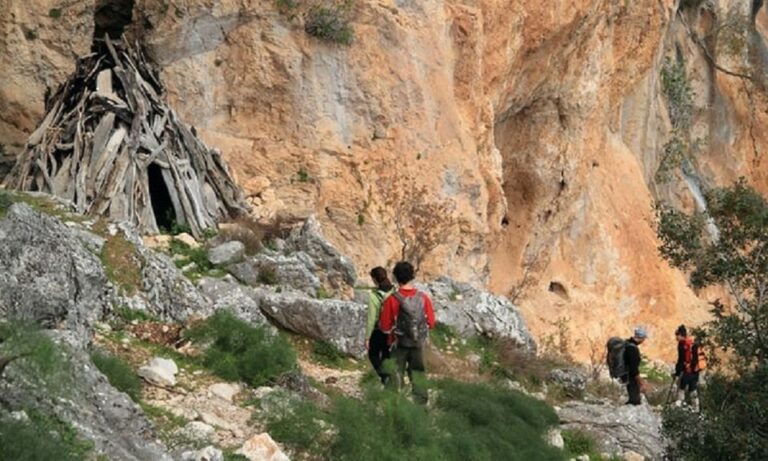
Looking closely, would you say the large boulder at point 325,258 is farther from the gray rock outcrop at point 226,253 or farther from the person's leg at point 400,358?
the person's leg at point 400,358

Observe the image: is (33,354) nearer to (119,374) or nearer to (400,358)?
(119,374)

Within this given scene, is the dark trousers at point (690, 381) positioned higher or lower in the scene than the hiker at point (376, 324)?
higher

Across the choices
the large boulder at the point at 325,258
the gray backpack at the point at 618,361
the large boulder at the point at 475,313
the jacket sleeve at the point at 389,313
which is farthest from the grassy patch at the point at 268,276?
the gray backpack at the point at 618,361

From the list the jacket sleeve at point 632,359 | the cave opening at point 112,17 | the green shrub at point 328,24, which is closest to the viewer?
the jacket sleeve at point 632,359

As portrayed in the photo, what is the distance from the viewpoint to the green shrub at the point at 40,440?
6.02m

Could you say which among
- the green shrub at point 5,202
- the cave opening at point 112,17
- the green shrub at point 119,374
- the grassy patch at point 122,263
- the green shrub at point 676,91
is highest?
the green shrub at point 676,91

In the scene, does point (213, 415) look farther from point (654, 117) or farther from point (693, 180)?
point (693, 180)

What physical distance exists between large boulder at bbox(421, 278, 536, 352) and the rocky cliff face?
258 cm

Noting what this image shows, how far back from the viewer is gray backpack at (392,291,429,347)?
29.9 ft

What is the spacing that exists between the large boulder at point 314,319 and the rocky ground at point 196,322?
13 millimetres

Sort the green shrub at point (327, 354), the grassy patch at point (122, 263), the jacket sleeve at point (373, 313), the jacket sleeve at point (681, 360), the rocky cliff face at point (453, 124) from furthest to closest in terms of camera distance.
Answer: the rocky cliff face at point (453, 124), the jacket sleeve at point (681, 360), the green shrub at point (327, 354), the grassy patch at point (122, 263), the jacket sleeve at point (373, 313)

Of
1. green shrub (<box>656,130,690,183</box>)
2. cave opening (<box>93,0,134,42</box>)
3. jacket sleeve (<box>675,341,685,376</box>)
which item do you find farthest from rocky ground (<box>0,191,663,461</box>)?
green shrub (<box>656,130,690,183</box>)

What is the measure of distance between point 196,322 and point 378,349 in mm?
1932

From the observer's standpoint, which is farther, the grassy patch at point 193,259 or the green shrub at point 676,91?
the green shrub at point 676,91
